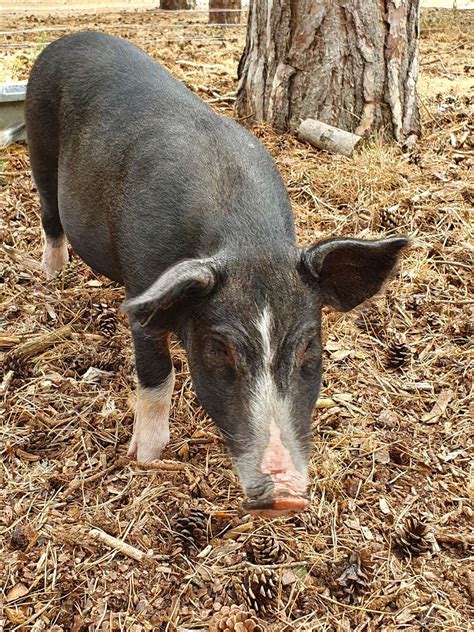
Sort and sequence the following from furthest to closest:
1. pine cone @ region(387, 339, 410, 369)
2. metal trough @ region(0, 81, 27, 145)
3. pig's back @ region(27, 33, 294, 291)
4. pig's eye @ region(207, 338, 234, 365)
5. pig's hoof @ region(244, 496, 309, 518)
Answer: metal trough @ region(0, 81, 27, 145), pine cone @ region(387, 339, 410, 369), pig's back @ region(27, 33, 294, 291), pig's eye @ region(207, 338, 234, 365), pig's hoof @ region(244, 496, 309, 518)

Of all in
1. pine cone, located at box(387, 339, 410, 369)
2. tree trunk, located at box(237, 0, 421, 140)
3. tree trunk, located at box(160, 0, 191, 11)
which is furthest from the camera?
tree trunk, located at box(160, 0, 191, 11)

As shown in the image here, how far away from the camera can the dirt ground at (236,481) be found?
294 centimetres

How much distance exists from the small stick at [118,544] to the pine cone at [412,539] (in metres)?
1.07

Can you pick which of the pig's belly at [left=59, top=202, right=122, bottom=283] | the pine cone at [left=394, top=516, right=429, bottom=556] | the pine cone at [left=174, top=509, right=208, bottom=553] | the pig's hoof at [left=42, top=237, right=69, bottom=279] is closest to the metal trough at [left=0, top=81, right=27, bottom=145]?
the pig's hoof at [left=42, top=237, right=69, bottom=279]

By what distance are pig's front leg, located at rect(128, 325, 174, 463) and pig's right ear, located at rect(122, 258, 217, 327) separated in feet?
→ 2.18

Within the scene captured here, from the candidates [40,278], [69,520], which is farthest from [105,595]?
[40,278]

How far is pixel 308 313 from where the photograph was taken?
285 centimetres

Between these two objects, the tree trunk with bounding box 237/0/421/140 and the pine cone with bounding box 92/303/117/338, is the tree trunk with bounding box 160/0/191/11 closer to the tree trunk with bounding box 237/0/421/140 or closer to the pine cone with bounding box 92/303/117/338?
the tree trunk with bounding box 237/0/421/140

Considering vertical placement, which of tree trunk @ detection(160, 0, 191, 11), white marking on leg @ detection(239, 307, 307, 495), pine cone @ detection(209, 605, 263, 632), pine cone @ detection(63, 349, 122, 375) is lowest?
tree trunk @ detection(160, 0, 191, 11)

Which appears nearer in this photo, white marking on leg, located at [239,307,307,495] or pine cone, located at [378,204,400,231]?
white marking on leg, located at [239,307,307,495]

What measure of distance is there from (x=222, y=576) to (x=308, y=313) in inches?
43.8

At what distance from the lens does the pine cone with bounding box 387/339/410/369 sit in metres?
4.18

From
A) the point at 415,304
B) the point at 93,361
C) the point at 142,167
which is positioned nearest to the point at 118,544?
the point at 93,361

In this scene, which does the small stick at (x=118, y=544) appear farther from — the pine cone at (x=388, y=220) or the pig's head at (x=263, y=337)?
A: the pine cone at (x=388, y=220)
